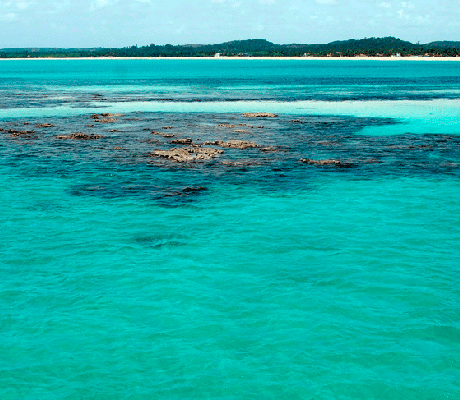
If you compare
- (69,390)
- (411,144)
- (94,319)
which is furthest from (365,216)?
(411,144)

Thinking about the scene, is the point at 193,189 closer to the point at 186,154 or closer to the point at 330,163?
the point at 186,154

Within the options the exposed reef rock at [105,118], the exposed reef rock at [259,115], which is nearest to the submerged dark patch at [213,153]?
the exposed reef rock at [105,118]

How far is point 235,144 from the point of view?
4191 cm

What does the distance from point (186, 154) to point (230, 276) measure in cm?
2052

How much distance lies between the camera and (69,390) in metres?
12.5

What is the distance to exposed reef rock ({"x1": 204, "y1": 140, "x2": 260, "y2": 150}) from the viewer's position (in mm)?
41281

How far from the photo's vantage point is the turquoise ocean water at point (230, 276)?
13117 millimetres

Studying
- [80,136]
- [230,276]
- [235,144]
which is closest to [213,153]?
[235,144]

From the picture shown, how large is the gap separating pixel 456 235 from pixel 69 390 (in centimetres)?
1750

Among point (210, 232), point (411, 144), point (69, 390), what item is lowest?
point (69, 390)

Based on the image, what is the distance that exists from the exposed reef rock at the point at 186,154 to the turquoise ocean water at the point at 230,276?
1.38 metres

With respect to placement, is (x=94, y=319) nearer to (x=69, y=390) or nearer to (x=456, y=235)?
(x=69, y=390)

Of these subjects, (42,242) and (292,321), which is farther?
(42,242)

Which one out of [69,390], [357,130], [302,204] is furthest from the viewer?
[357,130]
